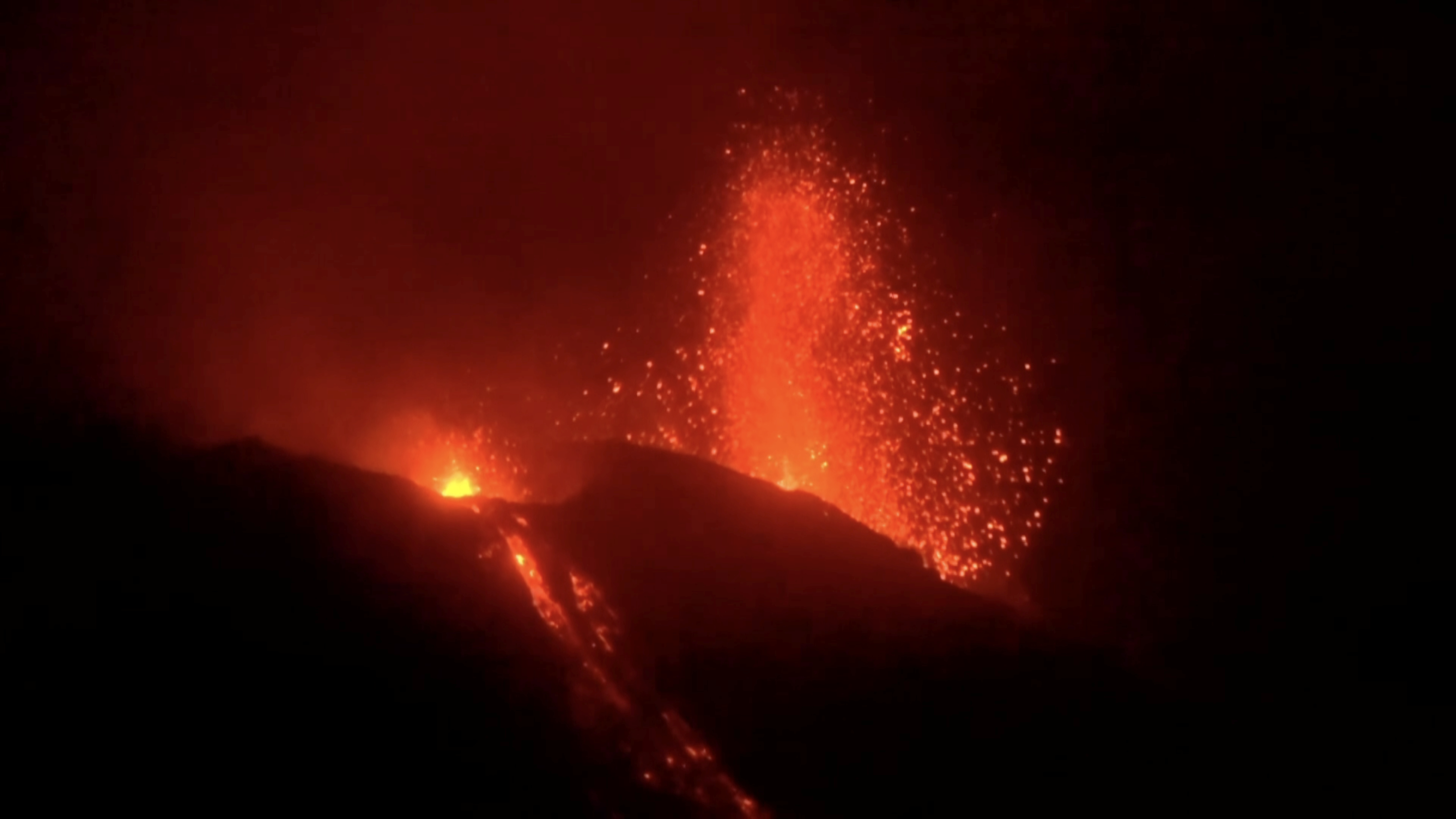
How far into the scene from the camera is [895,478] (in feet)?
12.5

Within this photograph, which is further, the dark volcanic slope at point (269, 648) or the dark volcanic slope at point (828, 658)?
the dark volcanic slope at point (828, 658)

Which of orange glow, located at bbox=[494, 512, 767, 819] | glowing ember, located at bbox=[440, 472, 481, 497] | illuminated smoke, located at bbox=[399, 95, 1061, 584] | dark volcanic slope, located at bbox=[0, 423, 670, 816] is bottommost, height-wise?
dark volcanic slope, located at bbox=[0, 423, 670, 816]

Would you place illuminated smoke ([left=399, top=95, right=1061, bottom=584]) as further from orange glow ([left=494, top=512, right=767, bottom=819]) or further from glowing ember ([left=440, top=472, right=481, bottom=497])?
orange glow ([left=494, top=512, right=767, bottom=819])

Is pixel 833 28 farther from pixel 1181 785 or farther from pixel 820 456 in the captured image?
pixel 1181 785

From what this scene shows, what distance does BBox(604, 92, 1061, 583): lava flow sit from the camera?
3.70 metres

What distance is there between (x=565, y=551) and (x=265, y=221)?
1.55 metres

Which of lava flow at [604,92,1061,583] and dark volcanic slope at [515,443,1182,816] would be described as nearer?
dark volcanic slope at [515,443,1182,816]

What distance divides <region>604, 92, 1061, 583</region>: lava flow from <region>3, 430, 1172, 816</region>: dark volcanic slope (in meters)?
Answer: 0.46

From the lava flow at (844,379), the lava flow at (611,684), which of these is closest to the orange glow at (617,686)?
the lava flow at (611,684)

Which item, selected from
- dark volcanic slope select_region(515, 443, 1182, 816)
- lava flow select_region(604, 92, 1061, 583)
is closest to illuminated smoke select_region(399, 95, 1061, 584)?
lava flow select_region(604, 92, 1061, 583)

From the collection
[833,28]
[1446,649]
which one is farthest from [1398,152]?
[833,28]

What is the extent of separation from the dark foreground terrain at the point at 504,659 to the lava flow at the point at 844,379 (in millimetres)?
446

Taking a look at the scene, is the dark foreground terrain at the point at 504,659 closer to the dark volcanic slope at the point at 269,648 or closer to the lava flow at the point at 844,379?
the dark volcanic slope at the point at 269,648

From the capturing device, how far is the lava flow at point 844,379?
370 cm
